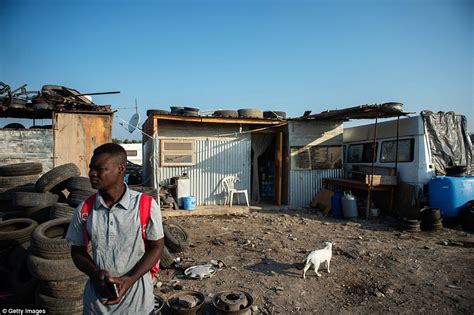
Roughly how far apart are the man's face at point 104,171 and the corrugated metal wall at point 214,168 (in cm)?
911

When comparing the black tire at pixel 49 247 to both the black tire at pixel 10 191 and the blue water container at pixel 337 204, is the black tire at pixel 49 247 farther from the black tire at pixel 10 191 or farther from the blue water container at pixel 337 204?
the blue water container at pixel 337 204

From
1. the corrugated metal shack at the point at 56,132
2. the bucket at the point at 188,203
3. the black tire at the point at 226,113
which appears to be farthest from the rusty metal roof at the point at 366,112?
the corrugated metal shack at the point at 56,132

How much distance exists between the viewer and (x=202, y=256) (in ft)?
19.9

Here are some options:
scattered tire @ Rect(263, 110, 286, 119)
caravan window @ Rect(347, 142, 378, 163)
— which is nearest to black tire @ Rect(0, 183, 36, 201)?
scattered tire @ Rect(263, 110, 286, 119)

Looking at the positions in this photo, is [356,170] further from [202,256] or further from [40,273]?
[40,273]

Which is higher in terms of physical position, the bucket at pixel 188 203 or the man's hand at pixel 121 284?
the man's hand at pixel 121 284

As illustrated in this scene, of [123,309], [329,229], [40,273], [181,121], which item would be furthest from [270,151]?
[123,309]

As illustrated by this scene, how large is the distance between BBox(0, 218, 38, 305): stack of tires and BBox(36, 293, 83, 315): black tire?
68 centimetres

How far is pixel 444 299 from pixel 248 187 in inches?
316

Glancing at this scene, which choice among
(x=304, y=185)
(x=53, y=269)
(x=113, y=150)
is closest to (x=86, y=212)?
(x=113, y=150)

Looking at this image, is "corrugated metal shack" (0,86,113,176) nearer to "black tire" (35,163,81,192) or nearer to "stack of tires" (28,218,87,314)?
"black tire" (35,163,81,192)

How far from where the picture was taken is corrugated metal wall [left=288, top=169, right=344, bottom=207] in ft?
38.9

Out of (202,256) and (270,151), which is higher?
(270,151)

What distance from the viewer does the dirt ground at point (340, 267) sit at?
4227mm
